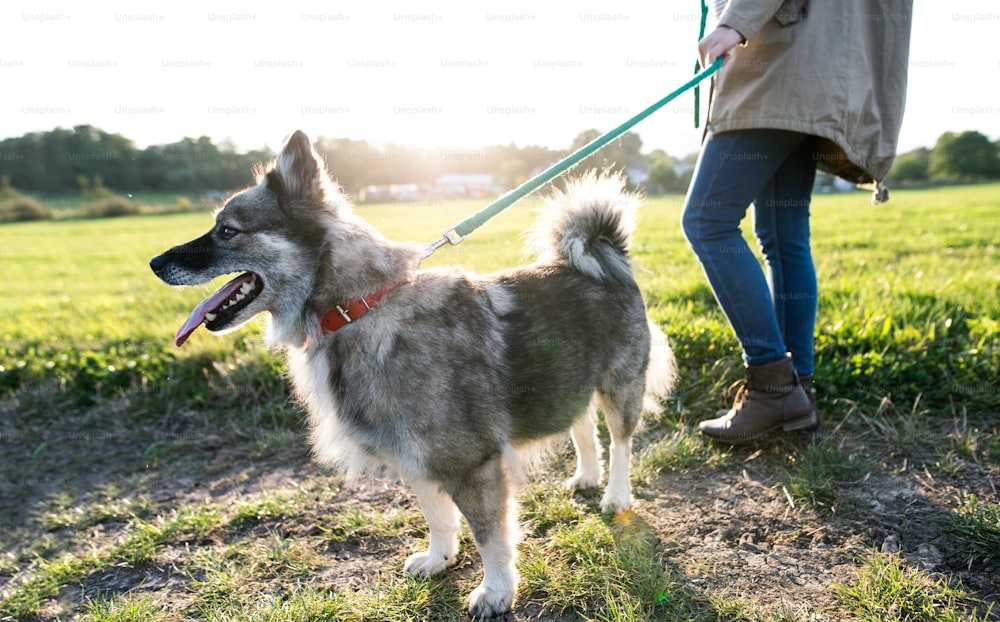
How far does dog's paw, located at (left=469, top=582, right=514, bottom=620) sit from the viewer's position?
2.69m

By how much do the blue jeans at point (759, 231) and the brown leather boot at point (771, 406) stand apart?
81 millimetres

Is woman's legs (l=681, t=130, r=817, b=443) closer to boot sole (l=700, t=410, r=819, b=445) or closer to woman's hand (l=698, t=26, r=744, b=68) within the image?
boot sole (l=700, t=410, r=819, b=445)

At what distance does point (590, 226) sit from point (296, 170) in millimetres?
1652

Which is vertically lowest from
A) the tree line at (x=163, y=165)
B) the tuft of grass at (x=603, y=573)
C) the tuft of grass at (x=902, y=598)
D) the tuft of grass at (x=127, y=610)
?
the tuft of grass at (x=127, y=610)

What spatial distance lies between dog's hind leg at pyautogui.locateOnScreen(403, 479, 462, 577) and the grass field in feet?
0.30

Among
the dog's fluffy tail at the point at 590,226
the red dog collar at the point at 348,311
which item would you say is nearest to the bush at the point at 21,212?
the dog's fluffy tail at the point at 590,226

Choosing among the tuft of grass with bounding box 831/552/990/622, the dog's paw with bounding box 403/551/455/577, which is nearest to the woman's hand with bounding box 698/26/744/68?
the tuft of grass with bounding box 831/552/990/622

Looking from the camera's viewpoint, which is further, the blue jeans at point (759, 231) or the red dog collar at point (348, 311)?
the blue jeans at point (759, 231)

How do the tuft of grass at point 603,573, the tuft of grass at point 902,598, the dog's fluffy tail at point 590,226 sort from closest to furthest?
the tuft of grass at point 902,598 → the tuft of grass at point 603,573 → the dog's fluffy tail at point 590,226

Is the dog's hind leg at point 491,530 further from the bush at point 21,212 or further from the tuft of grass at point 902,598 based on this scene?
the bush at point 21,212

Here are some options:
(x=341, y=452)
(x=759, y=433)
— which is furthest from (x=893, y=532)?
(x=341, y=452)

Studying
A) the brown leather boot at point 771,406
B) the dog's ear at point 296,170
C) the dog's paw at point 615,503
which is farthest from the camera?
the brown leather boot at point 771,406

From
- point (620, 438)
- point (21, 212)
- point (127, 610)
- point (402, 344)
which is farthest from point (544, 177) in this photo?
point (21, 212)

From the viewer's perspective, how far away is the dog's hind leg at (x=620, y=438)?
3385mm
